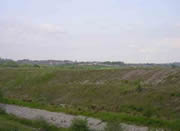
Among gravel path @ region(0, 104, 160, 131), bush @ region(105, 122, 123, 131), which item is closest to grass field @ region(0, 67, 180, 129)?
gravel path @ region(0, 104, 160, 131)

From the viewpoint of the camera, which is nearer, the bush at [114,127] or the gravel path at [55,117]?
the bush at [114,127]

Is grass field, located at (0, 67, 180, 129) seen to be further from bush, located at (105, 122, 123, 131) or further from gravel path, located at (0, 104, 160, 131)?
bush, located at (105, 122, 123, 131)

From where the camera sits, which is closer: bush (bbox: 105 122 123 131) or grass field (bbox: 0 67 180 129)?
bush (bbox: 105 122 123 131)

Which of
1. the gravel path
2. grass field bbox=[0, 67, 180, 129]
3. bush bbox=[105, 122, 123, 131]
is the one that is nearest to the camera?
bush bbox=[105, 122, 123, 131]

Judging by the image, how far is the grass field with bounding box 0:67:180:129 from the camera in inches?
909

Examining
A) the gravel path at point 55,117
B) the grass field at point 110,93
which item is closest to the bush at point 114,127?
the gravel path at point 55,117

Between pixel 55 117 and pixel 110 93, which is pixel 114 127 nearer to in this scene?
pixel 55 117

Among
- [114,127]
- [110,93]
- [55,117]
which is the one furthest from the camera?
[110,93]

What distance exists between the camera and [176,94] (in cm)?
2522

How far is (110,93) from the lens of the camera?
103 ft

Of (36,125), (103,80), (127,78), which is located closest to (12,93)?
(103,80)

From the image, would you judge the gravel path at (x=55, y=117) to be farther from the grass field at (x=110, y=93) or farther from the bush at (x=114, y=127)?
the bush at (x=114, y=127)

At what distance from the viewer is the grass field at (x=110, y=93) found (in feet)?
75.8

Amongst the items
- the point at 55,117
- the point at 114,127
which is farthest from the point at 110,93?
the point at 114,127
